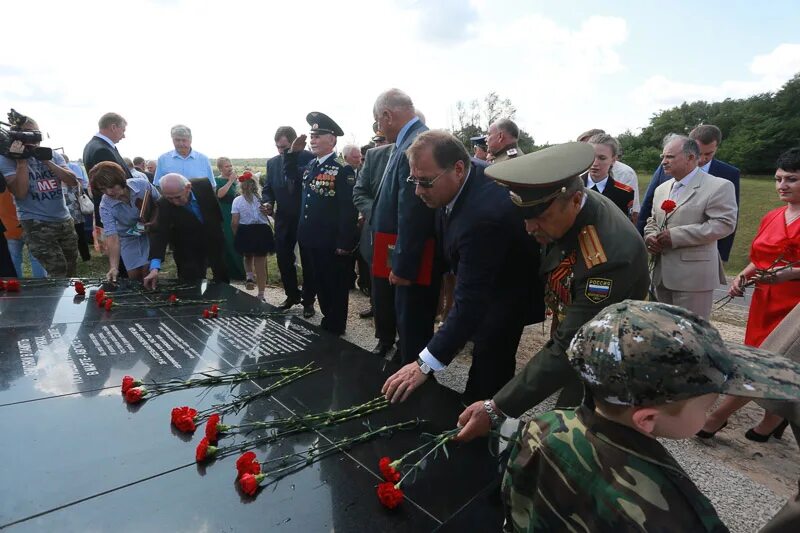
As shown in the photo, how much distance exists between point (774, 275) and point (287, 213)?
16.0 feet

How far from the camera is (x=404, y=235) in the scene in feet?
10.1

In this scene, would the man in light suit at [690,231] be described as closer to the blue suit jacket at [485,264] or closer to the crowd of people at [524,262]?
the crowd of people at [524,262]

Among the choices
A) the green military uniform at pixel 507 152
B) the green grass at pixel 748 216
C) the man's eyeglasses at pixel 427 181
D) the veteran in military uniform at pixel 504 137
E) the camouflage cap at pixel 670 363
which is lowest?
the green grass at pixel 748 216

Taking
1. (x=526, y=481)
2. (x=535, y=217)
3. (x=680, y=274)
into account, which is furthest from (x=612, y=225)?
(x=680, y=274)

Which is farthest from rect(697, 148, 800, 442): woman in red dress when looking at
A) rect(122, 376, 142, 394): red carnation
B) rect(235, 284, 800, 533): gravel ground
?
rect(122, 376, 142, 394): red carnation

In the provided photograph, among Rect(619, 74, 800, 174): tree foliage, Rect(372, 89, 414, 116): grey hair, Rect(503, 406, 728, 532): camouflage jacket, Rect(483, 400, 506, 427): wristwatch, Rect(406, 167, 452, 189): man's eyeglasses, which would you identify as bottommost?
Rect(483, 400, 506, 427): wristwatch

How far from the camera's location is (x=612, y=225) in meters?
1.79

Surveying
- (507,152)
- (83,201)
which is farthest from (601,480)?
(83,201)

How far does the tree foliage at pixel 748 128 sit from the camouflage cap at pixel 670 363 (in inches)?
1504

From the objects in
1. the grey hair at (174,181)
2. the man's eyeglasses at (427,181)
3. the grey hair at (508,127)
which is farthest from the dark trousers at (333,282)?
the man's eyeglasses at (427,181)

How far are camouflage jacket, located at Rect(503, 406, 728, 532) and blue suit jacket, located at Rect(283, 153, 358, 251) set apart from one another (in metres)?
3.95

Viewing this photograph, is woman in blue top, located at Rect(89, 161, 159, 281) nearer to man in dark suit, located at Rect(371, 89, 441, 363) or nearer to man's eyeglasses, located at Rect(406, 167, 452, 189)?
man in dark suit, located at Rect(371, 89, 441, 363)

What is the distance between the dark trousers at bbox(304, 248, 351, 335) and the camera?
16.6 ft

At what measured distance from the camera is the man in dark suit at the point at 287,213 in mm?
5766
